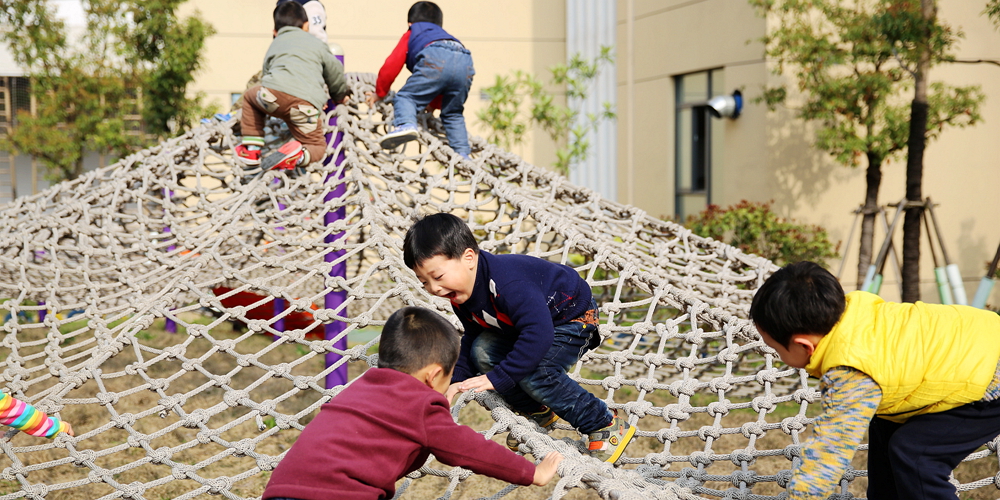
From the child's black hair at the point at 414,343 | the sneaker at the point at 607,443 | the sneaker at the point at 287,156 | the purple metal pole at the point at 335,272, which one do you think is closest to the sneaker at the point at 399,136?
the purple metal pole at the point at 335,272

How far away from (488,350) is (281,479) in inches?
27.2

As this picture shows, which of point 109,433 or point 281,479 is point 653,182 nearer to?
point 109,433

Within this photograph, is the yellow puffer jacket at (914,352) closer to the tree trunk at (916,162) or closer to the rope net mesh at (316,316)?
the rope net mesh at (316,316)

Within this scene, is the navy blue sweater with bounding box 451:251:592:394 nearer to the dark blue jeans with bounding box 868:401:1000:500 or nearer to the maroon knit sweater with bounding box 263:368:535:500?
the maroon knit sweater with bounding box 263:368:535:500

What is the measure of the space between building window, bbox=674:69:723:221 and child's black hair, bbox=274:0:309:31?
186 inches

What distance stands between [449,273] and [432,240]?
0.28ft

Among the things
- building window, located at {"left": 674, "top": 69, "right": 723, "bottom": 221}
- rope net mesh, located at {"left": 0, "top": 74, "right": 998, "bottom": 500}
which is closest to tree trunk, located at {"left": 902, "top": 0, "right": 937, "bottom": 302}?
rope net mesh, located at {"left": 0, "top": 74, "right": 998, "bottom": 500}

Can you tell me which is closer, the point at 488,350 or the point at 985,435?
the point at 985,435

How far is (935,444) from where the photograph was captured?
1440mm

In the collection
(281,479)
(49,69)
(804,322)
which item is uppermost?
(49,69)

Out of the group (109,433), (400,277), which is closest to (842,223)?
(400,277)

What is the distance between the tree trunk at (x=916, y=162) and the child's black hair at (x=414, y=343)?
4.50 metres

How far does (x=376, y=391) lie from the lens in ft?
4.60

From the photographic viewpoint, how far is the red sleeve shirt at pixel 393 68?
3.62 meters
